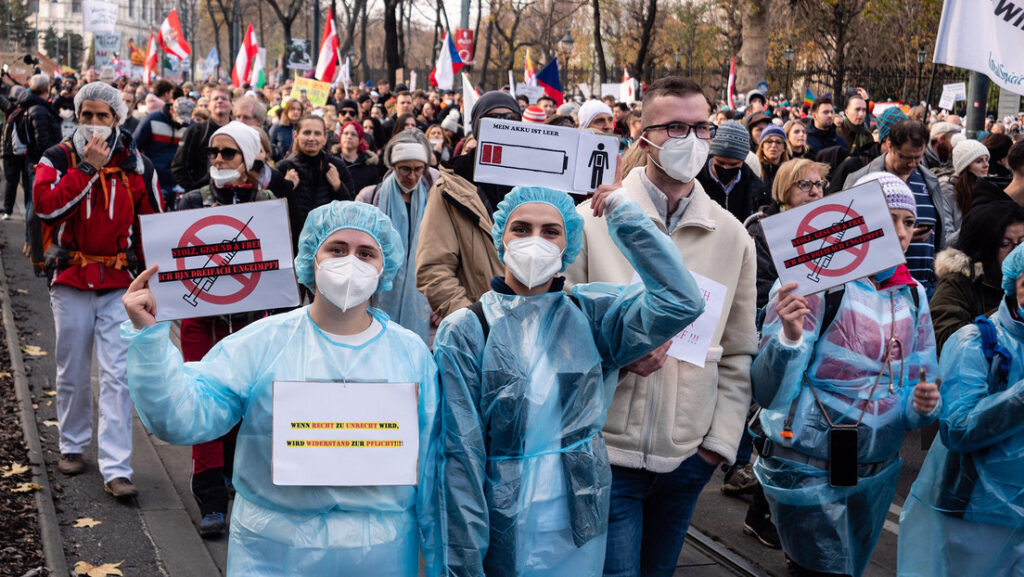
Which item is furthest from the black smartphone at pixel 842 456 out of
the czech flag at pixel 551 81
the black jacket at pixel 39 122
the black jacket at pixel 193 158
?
the black jacket at pixel 39 122

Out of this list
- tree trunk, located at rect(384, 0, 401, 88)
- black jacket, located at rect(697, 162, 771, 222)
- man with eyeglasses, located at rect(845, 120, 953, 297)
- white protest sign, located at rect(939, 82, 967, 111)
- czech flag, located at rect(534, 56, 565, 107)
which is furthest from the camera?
tree trunk, located at rect(384, 0, 401, 88)

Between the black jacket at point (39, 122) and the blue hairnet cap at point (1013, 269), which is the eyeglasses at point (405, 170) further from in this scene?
the black jacket at point (39, 122)

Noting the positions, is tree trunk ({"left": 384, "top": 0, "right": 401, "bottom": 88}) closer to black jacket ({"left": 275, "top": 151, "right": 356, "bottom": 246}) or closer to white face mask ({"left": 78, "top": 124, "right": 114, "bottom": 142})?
black jacket ({"left": 275, "top": 151, "right": 356, "bottom": 246})

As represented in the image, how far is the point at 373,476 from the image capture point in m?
3.04

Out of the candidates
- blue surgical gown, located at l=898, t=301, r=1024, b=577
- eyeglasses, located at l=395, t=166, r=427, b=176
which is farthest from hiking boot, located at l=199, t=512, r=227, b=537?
blue surgical gown, located at l=898, t=301, r=1024, b=577

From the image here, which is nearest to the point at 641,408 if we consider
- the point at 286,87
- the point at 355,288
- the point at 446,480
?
the point at 446,480

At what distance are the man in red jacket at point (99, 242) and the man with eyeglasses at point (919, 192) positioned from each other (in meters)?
4.26

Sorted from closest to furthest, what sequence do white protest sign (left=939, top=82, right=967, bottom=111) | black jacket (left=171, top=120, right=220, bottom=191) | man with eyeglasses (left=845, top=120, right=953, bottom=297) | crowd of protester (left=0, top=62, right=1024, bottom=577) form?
crowd of protester (left=0, top=62, right=1024, bottom=577) → man with eyeglasses (left=845, top=120, right=953, bottom=297) → black jacket (left=171, top=120, right=220, bottom=191) → white protest sign (left=939, top=82, right=967, bottom=111)

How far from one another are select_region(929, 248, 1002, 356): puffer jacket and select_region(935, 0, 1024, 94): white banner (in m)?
1.50

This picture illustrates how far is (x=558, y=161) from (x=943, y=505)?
6.12 feet

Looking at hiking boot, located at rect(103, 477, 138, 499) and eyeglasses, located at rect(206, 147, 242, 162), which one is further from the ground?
eyeglasses, located at rect(206, 147, 242, 162)

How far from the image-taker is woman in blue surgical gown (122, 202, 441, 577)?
294cm

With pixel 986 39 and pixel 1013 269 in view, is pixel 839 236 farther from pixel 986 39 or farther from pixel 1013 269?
pixel 986 39

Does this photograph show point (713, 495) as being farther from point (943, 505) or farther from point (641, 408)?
point (641, 408)
